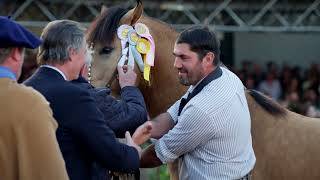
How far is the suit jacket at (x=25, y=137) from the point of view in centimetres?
282

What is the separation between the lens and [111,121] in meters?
3.95

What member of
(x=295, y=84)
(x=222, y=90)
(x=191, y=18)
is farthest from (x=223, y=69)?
(x=295, y=84)

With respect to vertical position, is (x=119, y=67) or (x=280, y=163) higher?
(x=119, y=67)

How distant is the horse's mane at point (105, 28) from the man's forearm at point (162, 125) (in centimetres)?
76

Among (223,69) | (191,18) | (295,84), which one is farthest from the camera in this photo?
(295,84)

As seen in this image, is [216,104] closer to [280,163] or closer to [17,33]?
[280,163]

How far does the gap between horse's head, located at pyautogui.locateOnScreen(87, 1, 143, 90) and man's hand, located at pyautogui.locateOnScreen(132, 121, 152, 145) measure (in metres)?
0.91

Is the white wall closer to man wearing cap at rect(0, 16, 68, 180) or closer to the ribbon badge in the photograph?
the ribbon badge

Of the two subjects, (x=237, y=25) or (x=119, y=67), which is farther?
(x=237, y=25)

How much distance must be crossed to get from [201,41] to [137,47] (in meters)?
0.89

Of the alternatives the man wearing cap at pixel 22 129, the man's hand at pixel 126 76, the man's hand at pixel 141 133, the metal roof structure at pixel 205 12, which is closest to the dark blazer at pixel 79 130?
the man's hand at pixel 141 133

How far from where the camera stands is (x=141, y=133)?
3871mm

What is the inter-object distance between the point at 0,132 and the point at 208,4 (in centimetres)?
984

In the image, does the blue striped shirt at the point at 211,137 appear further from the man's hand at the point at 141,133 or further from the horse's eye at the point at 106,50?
the horse's eye at the point at 106,50
